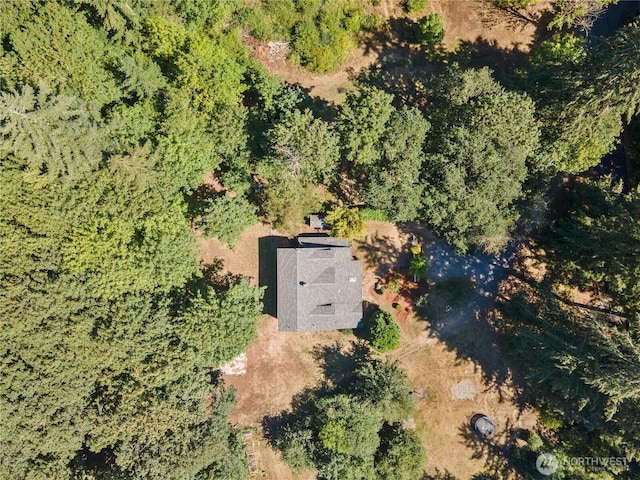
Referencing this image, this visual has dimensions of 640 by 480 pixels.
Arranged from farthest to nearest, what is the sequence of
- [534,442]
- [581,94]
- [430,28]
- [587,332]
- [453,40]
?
[453,40]
[534,442]
[430,28]
[587,332]
[581,94]

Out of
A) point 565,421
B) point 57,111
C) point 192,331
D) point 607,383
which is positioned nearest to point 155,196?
point 57,111

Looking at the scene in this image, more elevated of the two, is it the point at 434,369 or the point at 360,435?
the point at 434,369

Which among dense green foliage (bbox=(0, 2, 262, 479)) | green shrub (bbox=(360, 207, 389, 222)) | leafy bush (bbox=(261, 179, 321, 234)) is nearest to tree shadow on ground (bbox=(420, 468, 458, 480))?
dense green foliage (bbox=(0, 2, 262, 479))

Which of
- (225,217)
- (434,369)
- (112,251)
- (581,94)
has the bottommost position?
(434,369)

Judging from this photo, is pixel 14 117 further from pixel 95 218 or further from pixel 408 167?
pixel 408 167

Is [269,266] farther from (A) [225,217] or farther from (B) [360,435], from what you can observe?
(B) [360,435]

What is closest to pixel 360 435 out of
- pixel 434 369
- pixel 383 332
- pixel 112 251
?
pixel 383 332

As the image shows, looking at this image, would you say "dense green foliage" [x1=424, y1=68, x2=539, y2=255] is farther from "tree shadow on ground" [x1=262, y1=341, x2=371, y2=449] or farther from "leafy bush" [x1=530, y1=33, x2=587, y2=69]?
"tree shadow on ground" [x1=262, y1=341, x2=371, y2=449]

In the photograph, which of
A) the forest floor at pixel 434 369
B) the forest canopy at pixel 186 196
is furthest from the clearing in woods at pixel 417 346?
the forest canopy at pixel 186 196
